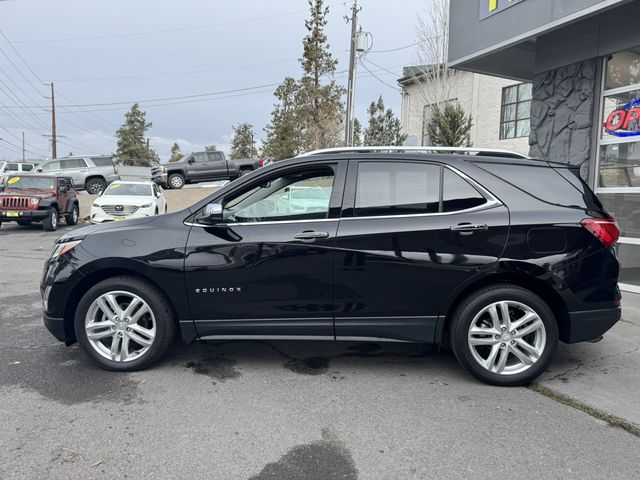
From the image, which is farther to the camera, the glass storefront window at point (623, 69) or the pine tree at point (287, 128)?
the pine tree at point (287, 128)

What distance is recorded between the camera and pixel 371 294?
11.9ft

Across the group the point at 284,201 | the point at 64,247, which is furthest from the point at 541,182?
the point at 64,247

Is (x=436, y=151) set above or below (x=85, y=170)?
below

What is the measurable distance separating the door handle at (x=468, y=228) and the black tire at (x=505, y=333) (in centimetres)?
46

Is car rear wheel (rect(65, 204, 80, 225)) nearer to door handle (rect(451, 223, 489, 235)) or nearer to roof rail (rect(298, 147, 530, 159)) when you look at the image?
roof rail (rect(298, 147, 530, 159))

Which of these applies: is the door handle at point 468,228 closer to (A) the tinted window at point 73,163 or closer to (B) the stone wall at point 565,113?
(B) the stone wall at point 565,113

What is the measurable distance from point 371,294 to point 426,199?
855 millimetres

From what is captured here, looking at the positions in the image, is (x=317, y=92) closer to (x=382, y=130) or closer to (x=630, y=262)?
(x=382, y=130)

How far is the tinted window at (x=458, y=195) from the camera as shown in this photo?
3650 mm

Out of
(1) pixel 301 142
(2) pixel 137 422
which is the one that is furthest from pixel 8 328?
(1) pixel 301 142

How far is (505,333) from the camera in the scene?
359 centimetres

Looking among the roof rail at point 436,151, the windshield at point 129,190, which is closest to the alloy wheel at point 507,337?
the roof rail at point 436,151

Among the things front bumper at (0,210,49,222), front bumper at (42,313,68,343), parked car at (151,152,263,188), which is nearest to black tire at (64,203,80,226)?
front bumper at (0,210,49,222)

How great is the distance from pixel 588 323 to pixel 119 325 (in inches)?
144
